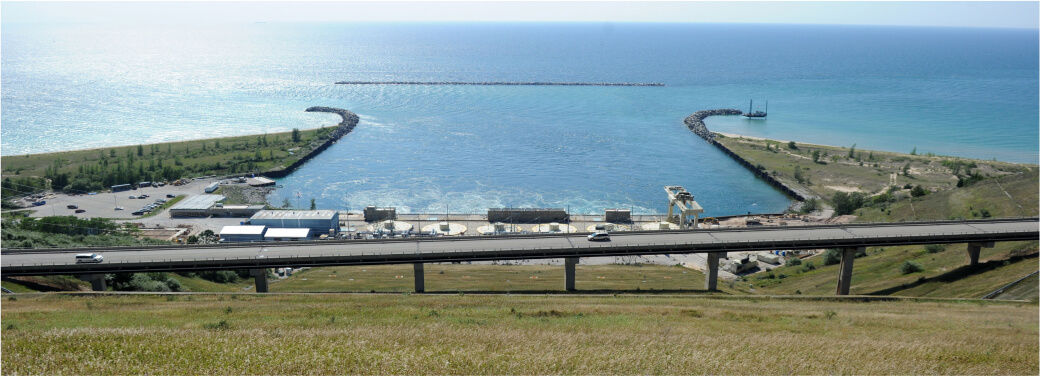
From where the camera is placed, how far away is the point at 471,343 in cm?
2397

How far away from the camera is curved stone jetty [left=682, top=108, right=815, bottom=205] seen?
305ft

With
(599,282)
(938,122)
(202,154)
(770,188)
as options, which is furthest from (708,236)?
(938,122)

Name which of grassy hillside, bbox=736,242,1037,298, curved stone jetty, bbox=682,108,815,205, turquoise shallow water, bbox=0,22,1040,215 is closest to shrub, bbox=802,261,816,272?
grassy hillside, bbox=736,242,1037,298

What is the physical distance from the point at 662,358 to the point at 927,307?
2470 cm

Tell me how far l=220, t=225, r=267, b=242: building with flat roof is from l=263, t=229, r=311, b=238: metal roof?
A: 0.82 m

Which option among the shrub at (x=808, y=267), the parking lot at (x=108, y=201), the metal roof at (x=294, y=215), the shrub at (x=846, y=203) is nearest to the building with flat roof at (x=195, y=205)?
the parking lot at (x=108, y=201)

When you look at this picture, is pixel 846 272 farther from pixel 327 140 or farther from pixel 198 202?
pixel 327 140

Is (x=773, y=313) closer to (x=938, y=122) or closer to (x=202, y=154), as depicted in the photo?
(x=202, y=154)

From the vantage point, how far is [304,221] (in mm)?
71625

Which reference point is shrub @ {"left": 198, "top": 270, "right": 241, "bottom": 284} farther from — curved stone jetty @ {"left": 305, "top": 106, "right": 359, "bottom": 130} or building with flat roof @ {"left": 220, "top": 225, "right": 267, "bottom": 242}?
curved stone jetty @ {"left": 305, "top": 106, "right": 359, "bottom": 130}

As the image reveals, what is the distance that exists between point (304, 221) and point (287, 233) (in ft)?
11.7

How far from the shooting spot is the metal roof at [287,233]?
222 ft

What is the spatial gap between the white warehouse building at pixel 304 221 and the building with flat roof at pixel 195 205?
10094 mm

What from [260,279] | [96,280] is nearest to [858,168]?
[260,279]
